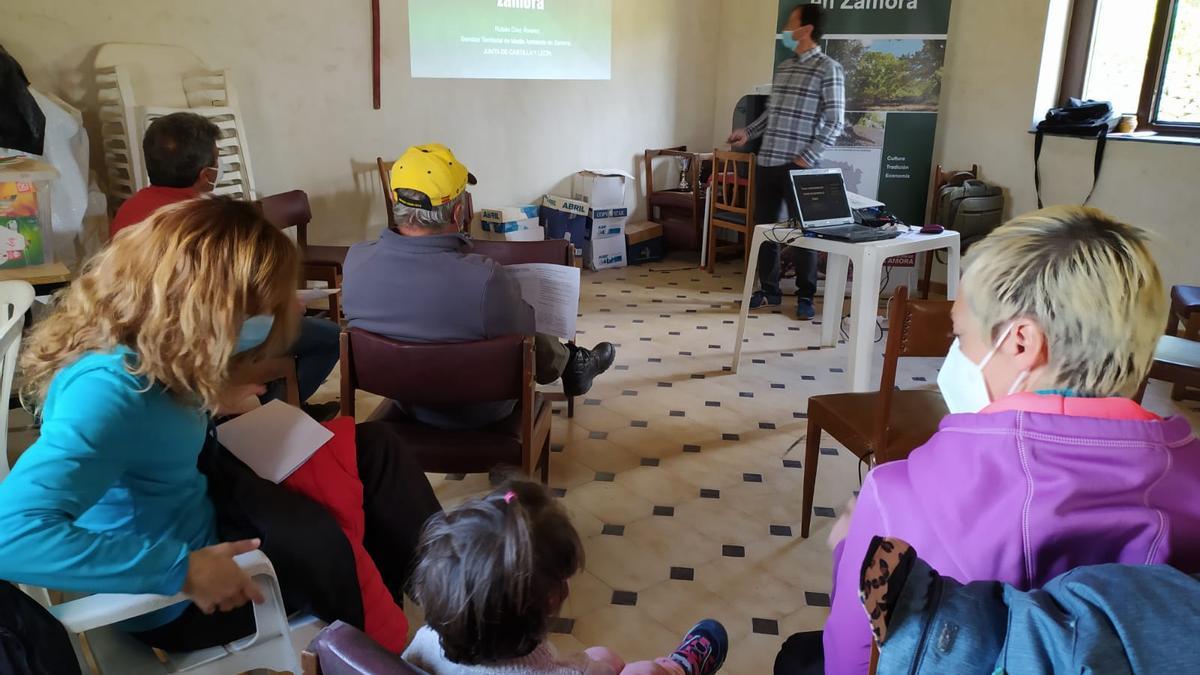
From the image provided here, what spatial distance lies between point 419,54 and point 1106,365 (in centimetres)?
474

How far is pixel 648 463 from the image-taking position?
2996 mm

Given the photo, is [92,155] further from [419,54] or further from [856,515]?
[856,515]

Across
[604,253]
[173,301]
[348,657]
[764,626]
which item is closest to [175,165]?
[173,301]

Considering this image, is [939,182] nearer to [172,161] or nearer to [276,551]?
[172,161]

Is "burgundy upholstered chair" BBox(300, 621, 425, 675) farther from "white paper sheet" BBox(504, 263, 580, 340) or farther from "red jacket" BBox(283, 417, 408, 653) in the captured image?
"white paper sheet" BBox(504, 263, 580, 340)

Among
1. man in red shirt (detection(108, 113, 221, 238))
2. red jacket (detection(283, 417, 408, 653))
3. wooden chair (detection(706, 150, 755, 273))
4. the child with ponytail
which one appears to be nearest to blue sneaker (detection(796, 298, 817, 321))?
wooden chair (detection(706, 150, 755, 273))

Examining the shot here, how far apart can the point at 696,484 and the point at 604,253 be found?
338cm

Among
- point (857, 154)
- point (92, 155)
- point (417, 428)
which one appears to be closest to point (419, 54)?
point (92, 155)

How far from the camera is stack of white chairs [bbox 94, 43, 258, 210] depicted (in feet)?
11.8

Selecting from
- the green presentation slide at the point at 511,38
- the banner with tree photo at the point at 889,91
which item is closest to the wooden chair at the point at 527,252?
the green presentation slide at the point at 511,38

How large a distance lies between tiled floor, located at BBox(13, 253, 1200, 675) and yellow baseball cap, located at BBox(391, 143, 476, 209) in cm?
97

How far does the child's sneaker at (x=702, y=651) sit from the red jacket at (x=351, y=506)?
1.69 ft

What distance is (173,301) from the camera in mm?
1135

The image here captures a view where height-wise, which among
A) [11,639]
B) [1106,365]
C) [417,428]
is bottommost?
[417,428]
